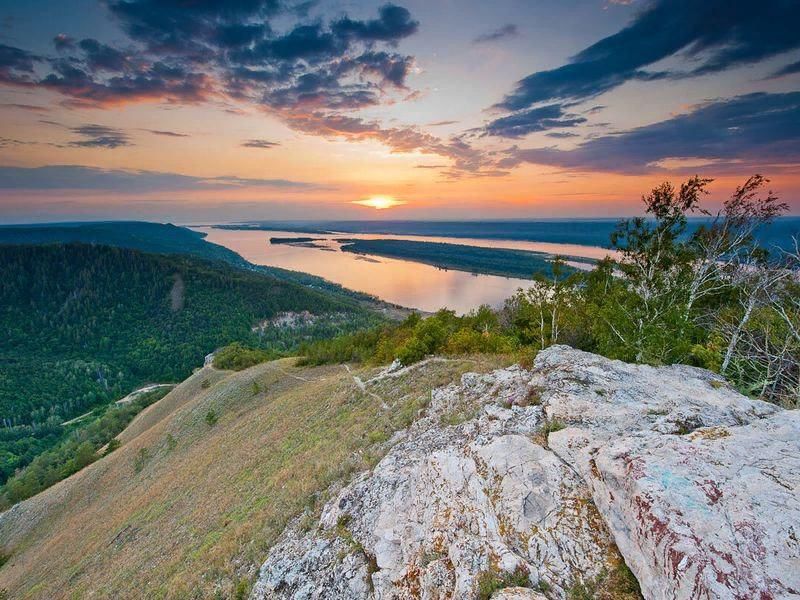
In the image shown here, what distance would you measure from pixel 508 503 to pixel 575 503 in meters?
1.59

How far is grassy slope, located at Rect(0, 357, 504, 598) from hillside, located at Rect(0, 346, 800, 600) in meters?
0.19

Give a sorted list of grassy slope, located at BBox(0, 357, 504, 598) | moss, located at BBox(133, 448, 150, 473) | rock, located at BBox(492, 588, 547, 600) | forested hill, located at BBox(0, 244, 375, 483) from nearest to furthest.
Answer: rock, located at BBox(492, 588, 547, 600)
grassy slope, located at BBox(0, 357, 504, 598)
moss, located at BBox(133, 448, 150, 473)
forested hill, located at BBox(0, 244, 375, 483)

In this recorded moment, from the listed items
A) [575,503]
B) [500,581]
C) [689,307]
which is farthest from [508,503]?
[689,307]

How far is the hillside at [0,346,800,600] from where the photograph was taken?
662 centimetres

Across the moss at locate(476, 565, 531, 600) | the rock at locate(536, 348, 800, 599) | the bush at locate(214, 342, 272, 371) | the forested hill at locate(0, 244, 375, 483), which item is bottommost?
the forested hill at locate(0, 244, 375, 483)

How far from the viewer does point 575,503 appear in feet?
29.0

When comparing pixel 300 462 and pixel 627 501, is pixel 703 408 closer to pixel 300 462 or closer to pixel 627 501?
pixel 627 501

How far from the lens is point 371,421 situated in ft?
70.5

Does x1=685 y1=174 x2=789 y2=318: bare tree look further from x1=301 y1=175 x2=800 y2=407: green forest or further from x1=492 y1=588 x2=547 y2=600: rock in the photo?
x1=492 y1=588 x2=547 y2=600: rock

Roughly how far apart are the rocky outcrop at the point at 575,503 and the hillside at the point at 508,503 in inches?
1.5

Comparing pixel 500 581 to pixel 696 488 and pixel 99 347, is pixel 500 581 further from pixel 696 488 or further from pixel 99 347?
pixel 99 347

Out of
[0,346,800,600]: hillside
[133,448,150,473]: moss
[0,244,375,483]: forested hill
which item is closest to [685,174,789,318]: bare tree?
[0,346,800,600]: hillside

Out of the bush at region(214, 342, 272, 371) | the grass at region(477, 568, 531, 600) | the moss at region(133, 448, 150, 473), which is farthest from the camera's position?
the bush at region(214, 342, 272, 371)

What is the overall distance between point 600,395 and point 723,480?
5.69m
